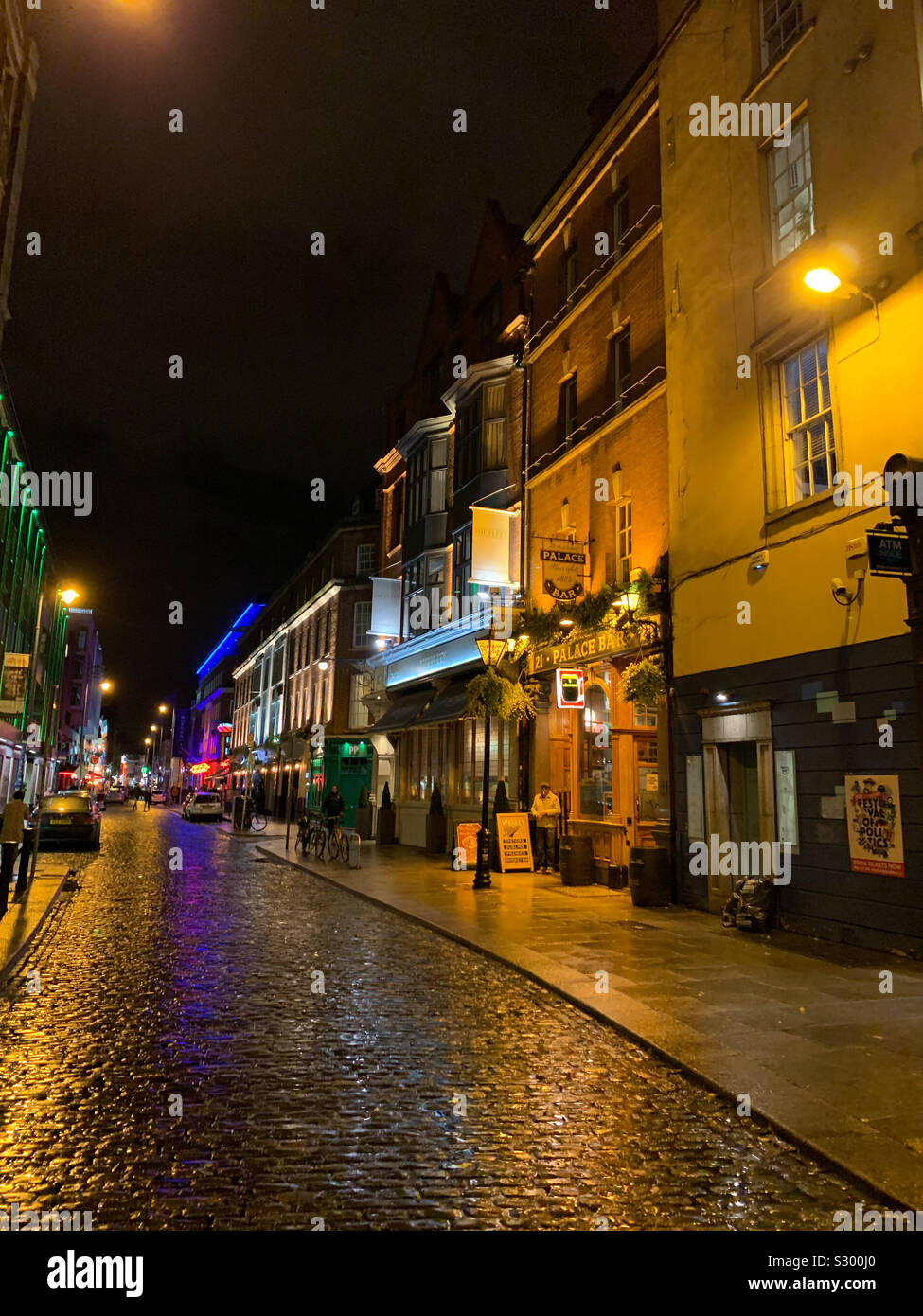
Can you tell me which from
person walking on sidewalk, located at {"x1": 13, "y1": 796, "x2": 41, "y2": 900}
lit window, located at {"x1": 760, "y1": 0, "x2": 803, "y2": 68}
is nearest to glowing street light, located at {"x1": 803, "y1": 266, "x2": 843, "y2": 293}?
lit window, located at {"x1": 760, "y1": 0, "x2": 803, "y2": 68}

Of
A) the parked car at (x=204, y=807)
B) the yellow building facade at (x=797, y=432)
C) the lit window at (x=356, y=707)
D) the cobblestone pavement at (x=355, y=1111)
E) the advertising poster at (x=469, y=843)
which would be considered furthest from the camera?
the parked car at (x=204, y=807)

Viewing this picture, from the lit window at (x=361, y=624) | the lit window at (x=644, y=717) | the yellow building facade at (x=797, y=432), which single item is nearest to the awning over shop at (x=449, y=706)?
the lit window at (x=644, y=717)

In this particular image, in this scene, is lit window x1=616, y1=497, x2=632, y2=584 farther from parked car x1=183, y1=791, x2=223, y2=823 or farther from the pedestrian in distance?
parked car x1=183, y1=791, x2=223, y2=823

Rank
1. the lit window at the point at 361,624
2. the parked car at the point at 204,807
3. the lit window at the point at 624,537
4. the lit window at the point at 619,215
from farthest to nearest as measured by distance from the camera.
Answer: the parked car at the point at 204,807 → the lit window at the point at 361,624 → the lit window at the point at 619,215 → the lit window at the point at 624,537

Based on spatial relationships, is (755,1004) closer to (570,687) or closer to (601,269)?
(570,687)

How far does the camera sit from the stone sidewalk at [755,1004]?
473cm

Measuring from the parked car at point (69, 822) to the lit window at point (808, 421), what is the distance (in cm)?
2191

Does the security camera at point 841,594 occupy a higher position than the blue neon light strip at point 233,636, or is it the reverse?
the blue neon light strip at point 233,636

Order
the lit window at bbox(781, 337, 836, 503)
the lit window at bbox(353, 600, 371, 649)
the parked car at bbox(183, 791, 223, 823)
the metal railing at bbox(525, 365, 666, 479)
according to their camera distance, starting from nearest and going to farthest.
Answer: the lit window at bbox(781, 337, 836, 503) → the metal railing at bbox(525, 365, 666, 479) → the lit window at bbox(353, 600, 371, 649) → the parked car at bbox(183, 791, 223, 823)

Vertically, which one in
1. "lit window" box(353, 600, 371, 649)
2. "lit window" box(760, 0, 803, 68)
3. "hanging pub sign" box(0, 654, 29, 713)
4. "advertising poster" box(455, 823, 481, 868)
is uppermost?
"lit window" box(760, 0, 803, 68)

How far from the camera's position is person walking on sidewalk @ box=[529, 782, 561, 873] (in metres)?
17.8

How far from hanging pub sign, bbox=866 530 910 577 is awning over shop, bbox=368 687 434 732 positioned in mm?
16818

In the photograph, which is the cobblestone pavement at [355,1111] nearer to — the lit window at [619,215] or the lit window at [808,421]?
the lit window at [808,421]

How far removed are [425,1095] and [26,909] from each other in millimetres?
9303
